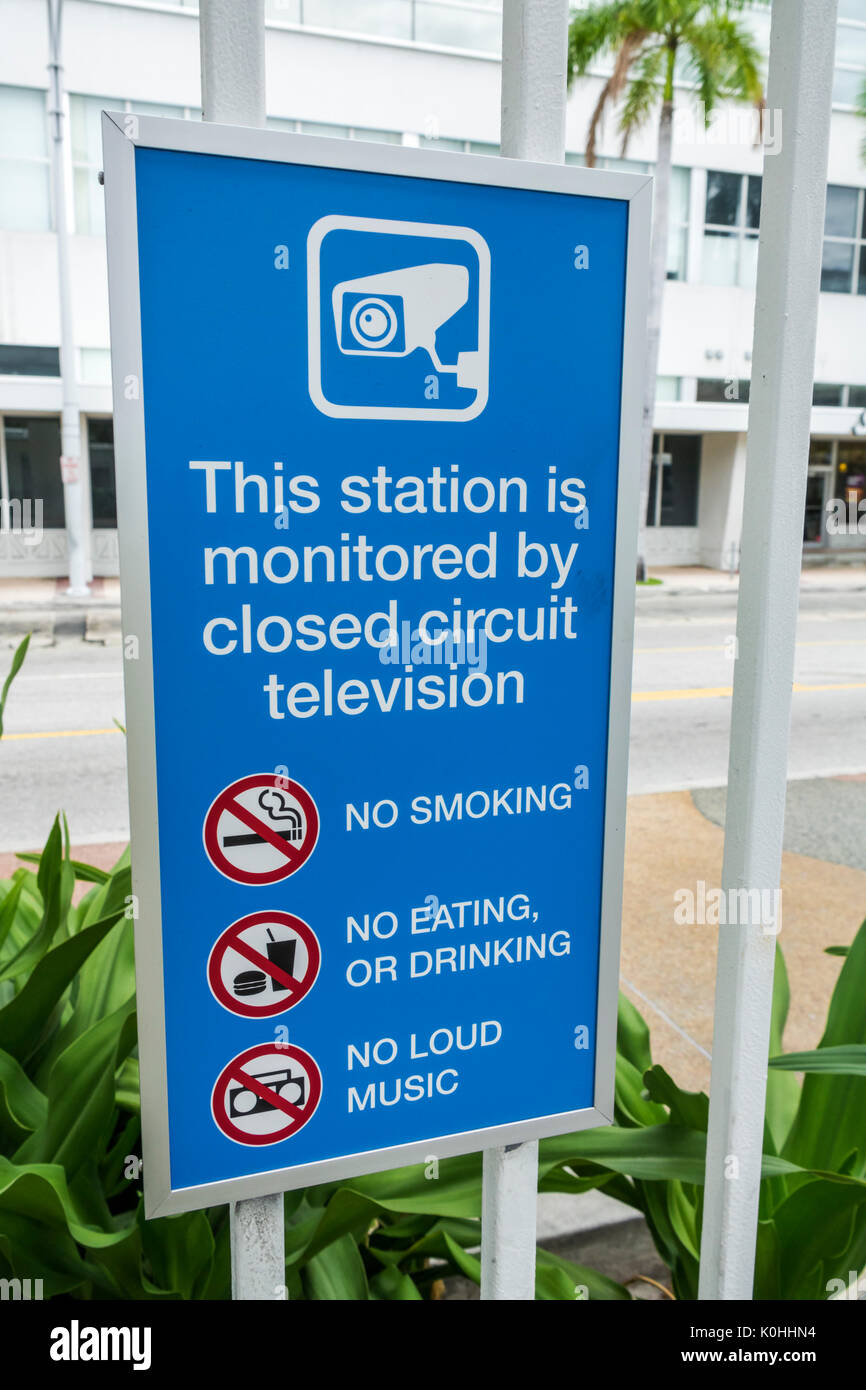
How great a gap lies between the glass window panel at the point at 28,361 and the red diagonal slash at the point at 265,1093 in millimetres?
19047

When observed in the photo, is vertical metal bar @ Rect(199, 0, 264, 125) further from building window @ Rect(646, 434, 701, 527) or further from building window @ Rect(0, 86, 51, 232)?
building window @ Rect(646, 434, 701, 527)

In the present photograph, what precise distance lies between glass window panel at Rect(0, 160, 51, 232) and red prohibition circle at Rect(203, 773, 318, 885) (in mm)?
19637

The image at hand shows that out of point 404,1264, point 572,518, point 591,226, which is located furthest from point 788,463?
point 404,1264

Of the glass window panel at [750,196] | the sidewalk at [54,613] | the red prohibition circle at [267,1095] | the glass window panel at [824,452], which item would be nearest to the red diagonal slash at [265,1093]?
the red prohibition circle at [267,1095]

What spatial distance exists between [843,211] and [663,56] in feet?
27.2

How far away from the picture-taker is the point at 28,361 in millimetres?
18906

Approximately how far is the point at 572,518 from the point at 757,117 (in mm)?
20474

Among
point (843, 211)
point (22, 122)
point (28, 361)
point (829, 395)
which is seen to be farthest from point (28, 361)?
point (843, 211)

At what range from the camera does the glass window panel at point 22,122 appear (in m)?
17.8

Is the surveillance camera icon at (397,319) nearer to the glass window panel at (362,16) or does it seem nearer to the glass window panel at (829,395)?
the glass window panel at (362,16)

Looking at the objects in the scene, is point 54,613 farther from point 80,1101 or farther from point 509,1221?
point 509,1221

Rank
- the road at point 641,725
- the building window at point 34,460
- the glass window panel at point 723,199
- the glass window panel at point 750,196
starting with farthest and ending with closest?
the glass window panel at point 750,196 < the glass window panel at point 723,199 < the building window at point 34,460 < the road at point 641,725

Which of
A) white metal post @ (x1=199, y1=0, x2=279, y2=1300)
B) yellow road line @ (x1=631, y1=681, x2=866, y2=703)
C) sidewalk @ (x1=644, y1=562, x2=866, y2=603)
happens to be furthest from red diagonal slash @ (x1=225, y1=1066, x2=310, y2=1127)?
sidewalk @ (x1=644, y1=562, x2=866, y2=603)

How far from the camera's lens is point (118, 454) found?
136cm
